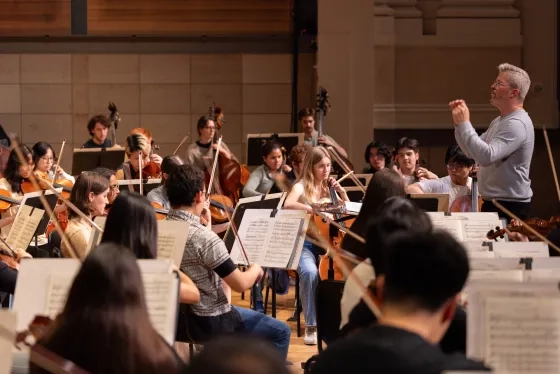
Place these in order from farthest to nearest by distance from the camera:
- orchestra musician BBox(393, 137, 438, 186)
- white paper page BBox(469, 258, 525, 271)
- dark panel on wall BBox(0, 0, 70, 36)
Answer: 1. dark panel on wall BBox(0, 0, 70, 36)
2. orchestra musician BBox(393, 137, 438, 186)
3. white paper page BBox(469, 258, 525, 271)

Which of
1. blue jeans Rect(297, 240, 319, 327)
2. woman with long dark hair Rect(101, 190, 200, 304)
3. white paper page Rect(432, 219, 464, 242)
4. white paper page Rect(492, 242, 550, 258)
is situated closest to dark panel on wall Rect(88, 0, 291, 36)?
blue jeans Rect(297, 240, 319, 327)

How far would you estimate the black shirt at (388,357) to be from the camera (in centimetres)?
191

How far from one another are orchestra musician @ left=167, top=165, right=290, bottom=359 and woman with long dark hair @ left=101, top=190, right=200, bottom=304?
77cm

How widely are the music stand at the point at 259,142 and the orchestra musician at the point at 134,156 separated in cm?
90

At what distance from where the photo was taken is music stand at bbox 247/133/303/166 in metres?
8.58

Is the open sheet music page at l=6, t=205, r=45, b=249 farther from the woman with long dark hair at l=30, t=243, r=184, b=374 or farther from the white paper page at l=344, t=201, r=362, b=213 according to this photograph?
the woman with long dark hair at l=30, t=243, r=184, b=374

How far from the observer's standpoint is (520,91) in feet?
17.3

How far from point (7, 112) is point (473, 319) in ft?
30.3

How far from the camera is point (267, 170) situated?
26.1ft

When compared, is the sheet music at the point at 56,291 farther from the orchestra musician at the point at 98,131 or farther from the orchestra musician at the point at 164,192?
the orchestra musician at the point at 98,131

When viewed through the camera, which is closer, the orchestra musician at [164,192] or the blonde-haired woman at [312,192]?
Result: the blonde-haired woman at [312,192]

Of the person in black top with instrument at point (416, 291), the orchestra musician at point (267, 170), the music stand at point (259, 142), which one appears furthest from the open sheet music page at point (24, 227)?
the music stand at point (259, 142)

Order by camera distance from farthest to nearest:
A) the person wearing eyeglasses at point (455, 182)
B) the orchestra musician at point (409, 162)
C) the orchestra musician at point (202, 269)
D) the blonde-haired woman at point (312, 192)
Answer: the orchestra musician at point (409, 162) < the person wearing eyeglasses at point (455, 182) < the blonde-haired woman at point (312, 192) < the orchestra musician at point (202, 269)

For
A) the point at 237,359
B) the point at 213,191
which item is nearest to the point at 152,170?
the point at 213,191
